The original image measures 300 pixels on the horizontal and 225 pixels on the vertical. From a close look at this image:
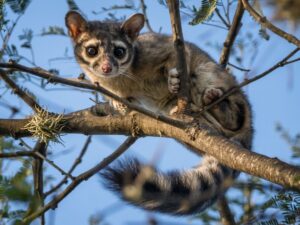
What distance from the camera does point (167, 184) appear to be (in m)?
3.21

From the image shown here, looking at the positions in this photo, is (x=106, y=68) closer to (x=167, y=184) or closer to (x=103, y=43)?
(x=103, y=43)

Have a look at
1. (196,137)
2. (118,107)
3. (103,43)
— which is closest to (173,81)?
A: (118,107)

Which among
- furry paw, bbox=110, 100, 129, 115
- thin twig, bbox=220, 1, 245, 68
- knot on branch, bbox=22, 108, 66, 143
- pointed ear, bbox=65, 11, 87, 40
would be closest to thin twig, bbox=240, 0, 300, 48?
thin twig, bbox=220, 1, 245, 68

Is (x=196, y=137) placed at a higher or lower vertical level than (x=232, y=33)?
lower

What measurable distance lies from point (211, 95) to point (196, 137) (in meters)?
1.85

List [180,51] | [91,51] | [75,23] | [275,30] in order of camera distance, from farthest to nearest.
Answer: [75,23] → [91,51] → [180,51] → [275,30]

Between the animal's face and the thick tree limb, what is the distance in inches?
47.3

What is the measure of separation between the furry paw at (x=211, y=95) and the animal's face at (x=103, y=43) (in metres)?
0.95

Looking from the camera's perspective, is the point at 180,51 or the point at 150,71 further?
the point at 150,71

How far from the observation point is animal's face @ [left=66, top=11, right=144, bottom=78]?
218 inches

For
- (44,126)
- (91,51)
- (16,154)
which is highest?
(91,51)

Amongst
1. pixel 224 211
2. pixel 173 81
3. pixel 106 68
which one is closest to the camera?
pixel 224 211

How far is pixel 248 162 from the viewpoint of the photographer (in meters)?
A: 2.87

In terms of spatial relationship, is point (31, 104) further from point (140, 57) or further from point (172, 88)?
point (140, 57)
